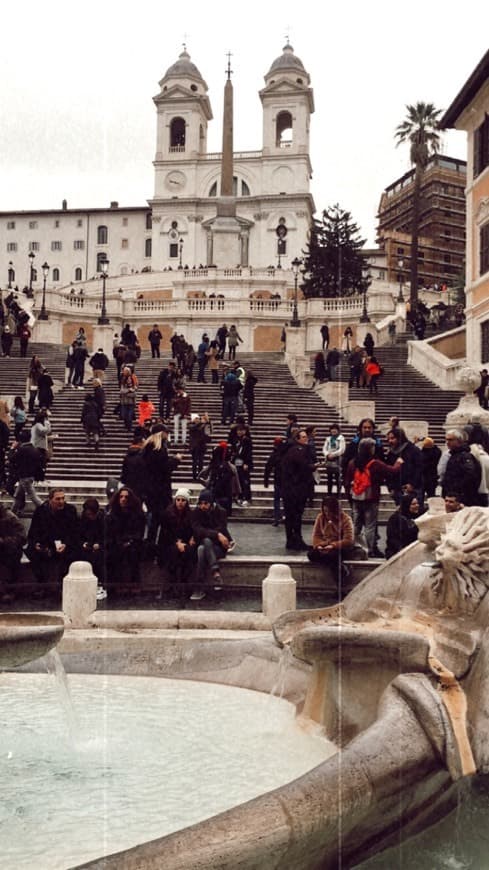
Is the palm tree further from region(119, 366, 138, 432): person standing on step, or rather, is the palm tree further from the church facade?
region(119, 366, 138, 432): person standing on step

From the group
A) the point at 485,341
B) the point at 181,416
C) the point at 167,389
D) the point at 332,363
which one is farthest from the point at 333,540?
→ the point at 485,341

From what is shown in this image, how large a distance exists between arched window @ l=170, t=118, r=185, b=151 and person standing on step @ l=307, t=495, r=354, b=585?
8374 cm

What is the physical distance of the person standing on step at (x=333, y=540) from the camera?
8.71 meters

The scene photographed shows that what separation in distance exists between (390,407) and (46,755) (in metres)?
19.5

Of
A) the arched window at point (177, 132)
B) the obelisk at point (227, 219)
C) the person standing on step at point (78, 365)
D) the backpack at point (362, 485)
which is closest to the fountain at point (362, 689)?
the backpack at point (362, 485)

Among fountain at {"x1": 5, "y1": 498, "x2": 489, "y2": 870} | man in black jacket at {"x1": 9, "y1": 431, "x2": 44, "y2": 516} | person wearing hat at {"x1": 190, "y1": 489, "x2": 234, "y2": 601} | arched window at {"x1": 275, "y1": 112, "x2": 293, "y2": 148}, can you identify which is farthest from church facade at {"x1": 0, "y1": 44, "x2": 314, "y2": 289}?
fountain at {"x1": 5, "y1": 498, "x2": 489, "y2": 870}

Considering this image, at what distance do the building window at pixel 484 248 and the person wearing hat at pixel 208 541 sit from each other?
68.5ft

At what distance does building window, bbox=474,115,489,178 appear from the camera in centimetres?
2752

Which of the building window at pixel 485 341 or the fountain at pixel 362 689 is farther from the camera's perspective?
the building window at pixel 485 341

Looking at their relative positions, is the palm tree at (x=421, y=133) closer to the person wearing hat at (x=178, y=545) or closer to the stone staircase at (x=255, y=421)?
the stone staircase at (x=255, y=421)

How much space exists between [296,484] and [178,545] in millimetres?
2468

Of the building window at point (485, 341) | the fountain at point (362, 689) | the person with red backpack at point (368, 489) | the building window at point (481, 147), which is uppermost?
the building window at point (481, 147)

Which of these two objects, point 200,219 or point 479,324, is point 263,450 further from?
point 200,219

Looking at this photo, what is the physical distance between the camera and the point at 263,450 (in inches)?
752
